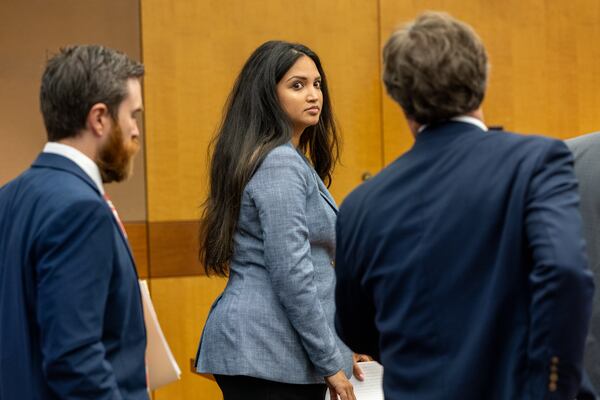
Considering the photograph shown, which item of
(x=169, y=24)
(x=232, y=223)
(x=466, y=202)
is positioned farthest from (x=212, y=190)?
(x=169, y=24)

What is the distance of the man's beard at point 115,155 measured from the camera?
1610 millimetres

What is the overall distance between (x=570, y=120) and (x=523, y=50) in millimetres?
445

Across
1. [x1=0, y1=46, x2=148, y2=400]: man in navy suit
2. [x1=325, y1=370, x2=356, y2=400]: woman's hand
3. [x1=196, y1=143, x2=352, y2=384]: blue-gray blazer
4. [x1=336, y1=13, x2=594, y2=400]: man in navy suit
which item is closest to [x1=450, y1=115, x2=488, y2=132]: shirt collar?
[x1=336, y1=13, x2=594, y2=400]: man in navy suit

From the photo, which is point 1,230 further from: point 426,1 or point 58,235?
point 426,1

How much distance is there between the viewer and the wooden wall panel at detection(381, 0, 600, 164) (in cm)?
437

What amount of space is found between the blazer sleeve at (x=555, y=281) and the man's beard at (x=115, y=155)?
0.71 meters

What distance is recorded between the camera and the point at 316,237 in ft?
7.20

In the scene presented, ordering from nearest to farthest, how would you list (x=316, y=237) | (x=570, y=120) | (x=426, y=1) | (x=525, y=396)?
(x=525, y=396) < (x=316, y=237) < (x=426, y=1) < (x=570, y=120)

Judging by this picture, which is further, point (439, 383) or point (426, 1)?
point (426, 1)

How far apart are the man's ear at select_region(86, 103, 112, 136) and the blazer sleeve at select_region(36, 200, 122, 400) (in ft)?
0.51

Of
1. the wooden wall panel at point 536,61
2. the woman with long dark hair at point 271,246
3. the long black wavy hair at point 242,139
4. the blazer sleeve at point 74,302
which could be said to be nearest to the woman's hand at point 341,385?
the woman with long dark hair at point 271,246

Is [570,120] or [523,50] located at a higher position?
[523,50]

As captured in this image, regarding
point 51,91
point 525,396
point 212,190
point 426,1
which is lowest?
point 525,396

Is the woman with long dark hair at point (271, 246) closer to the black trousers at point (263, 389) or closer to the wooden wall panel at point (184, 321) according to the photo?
the black trousers at point (263, 389)
